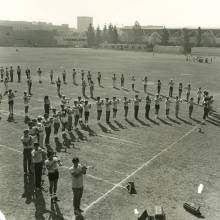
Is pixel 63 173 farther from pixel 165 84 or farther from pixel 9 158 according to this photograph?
pixel 165 84

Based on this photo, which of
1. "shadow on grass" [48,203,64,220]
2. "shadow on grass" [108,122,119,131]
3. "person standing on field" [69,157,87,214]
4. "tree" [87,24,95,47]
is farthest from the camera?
"tree" [87,24,95,47]

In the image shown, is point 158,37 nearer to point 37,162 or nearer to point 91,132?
point 91,132

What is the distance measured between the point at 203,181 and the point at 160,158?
3.05 metres

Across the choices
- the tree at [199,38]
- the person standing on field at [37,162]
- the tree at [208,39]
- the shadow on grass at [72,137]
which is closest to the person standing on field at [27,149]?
the person standing on field at [37,162]

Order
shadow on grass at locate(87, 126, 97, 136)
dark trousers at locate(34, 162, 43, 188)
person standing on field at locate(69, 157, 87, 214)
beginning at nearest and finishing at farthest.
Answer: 1. person standing on field at locate(69, 157, 87, 214)
2. dark trousers at locate(34, 162, 43, 188)
3. shadow on grass at locate(87, 126, 97, 136)

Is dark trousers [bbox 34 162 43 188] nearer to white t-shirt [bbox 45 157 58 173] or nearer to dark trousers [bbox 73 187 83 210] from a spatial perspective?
white t-shirt [bbox 45 157 58 173]

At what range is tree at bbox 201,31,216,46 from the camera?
147475 mm

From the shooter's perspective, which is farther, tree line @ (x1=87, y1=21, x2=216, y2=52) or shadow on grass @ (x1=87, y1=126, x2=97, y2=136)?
tree line @ (x1=87, y1=21, x2=216, y2=52)

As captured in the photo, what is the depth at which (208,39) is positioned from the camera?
148500mm

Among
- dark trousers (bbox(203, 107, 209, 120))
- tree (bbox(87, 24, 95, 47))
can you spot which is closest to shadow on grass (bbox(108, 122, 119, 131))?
dark trousers (bbox(203, 107, 209, 120))

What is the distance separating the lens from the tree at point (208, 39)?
147475mm

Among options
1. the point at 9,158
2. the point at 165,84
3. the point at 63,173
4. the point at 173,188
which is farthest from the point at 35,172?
the point at 165,84

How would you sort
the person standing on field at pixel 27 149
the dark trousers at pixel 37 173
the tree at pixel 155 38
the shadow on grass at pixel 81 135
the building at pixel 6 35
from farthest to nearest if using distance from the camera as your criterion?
1. the building at pixel 6 35
2. the tree at pixel 155 38
3. the shadow on grass at pixel 81 135
4. the person standing on field at pixel 27 149
5. the dark trousers at pixel 37 173

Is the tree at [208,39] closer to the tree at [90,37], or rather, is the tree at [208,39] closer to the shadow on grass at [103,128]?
the tree at [90,37]
